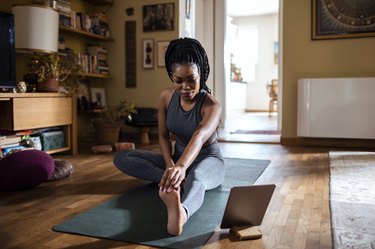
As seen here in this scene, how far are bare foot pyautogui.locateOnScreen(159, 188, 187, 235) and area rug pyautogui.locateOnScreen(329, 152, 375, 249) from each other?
0.54 meters

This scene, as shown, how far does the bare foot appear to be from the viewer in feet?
4.13

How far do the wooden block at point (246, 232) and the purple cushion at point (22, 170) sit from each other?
1.21 meters

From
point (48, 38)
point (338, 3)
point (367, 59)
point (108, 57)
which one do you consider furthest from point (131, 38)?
point (367, 59)

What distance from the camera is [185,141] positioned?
1962 millimetres

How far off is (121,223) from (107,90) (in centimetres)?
346

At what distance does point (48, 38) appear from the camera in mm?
3154

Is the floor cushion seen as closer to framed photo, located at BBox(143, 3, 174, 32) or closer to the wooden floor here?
the wooden floor

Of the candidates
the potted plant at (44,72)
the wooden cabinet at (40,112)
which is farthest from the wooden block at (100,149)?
the potted plant at (44,72)

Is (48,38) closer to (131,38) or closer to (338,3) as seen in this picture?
(131,38)

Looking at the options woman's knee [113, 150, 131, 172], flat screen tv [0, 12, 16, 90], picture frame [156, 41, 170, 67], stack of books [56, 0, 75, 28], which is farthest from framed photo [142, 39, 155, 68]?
woman's knee [113, 150, 131, 172]

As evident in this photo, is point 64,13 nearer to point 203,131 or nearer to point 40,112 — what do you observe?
point 40,112

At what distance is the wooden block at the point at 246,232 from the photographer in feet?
4.42

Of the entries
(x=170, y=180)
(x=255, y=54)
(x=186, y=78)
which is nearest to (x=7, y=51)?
(x=186, y=78)

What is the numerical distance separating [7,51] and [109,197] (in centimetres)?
161
